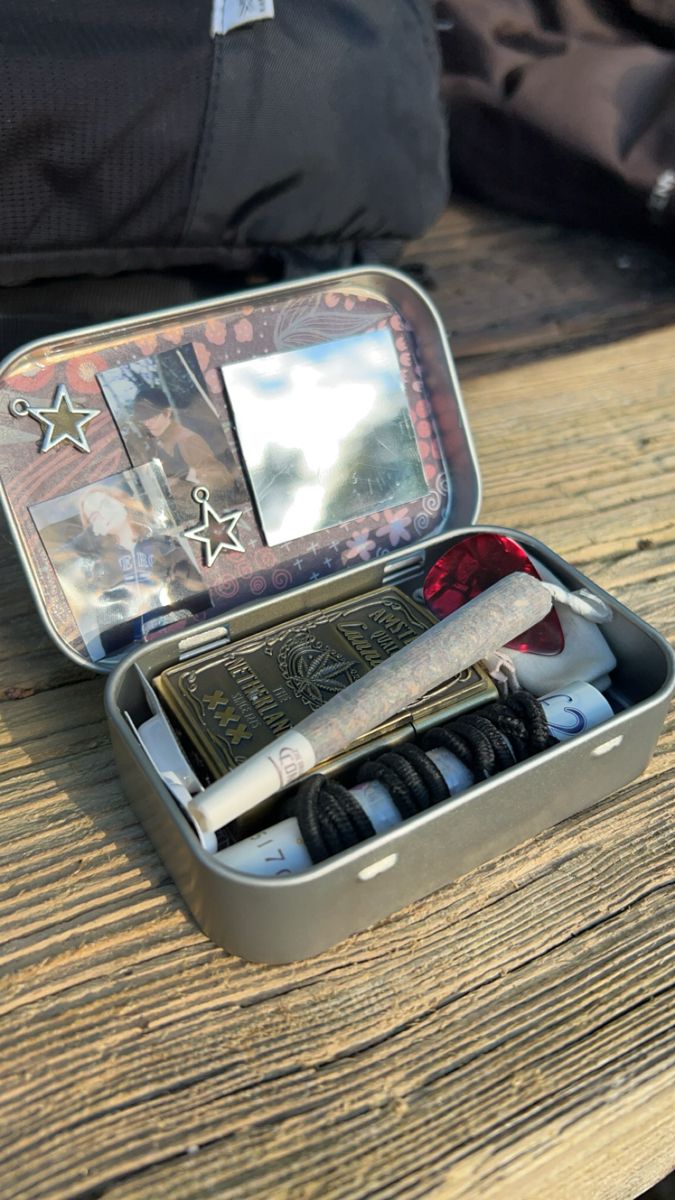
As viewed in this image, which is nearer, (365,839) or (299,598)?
(365,839)

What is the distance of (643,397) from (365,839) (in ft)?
2.75

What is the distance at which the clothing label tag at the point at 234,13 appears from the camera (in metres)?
1.02

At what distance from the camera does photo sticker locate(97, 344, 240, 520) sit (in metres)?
0.88

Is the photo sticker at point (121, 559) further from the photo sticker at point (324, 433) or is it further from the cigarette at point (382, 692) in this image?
the cigarette at point (382, 692)

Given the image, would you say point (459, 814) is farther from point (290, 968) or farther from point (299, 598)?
point (299, 598)

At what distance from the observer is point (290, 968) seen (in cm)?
72

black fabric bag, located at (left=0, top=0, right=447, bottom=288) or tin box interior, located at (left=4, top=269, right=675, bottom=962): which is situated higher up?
black fabric bag, located at (left=0, top=0, right=447, bottom=288)

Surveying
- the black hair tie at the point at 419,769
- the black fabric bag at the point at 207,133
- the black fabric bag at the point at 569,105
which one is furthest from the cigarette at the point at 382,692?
the black fabric bag at the point at 569,105

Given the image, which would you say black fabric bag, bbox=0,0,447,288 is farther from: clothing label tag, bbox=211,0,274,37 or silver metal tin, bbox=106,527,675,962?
silver metal tin, bbox=106,527,675,962

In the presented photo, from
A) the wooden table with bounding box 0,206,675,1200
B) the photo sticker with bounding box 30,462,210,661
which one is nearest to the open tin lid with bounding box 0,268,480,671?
the photo sticker with bounding box 30,462,210,661

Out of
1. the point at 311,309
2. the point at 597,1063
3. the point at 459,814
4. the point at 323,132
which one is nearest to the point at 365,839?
the point at 459,814

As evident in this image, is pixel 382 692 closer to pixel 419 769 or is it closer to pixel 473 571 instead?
pixel 419 769

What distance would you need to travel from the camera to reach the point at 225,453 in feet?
3.01

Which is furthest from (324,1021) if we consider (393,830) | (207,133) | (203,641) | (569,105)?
(569,105)
